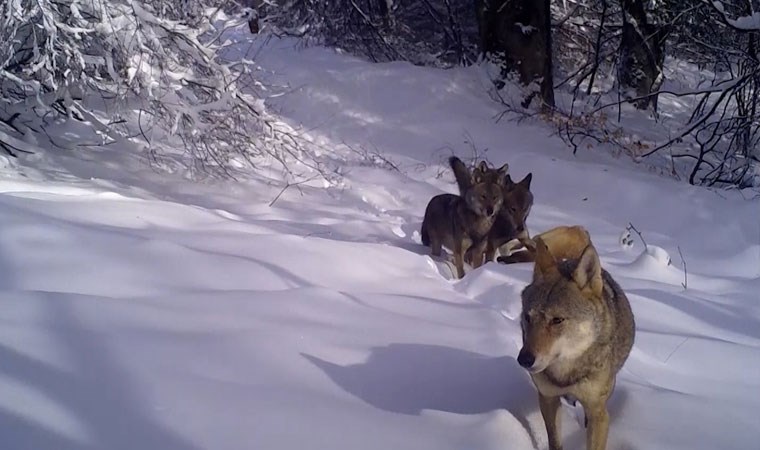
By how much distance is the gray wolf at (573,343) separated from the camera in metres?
2.83

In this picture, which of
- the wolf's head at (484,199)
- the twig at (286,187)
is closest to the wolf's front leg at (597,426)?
the wolf's head at (484,199)

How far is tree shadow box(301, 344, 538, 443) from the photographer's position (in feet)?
10.0

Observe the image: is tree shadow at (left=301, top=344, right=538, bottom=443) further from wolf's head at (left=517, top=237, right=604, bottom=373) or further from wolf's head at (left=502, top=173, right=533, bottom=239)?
wolf's head at (left=502, top=173, right=533, bottom=239)

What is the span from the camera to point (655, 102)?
47.9 feet

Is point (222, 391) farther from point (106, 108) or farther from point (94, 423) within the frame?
point (106, 108)

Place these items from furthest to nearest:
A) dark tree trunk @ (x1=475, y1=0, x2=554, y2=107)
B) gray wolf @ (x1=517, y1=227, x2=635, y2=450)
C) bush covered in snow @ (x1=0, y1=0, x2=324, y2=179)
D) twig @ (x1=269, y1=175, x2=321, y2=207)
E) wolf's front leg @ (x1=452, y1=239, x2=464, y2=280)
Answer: dark tree trunk @ (x1=475, y1=0, x2=554, y2=107) → twig @ (x1=269, y1=175, x2=321, y2=207) → wolf's front leg @ (x1=452, y1=239, x2=464, y2=280) → bush covered in snow @ (x1=0, y1=0, x2=324, y2=179) → gray wolf @ (x1=517, y1=227, x2=635, y2=450)

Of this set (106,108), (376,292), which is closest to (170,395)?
(376,292)

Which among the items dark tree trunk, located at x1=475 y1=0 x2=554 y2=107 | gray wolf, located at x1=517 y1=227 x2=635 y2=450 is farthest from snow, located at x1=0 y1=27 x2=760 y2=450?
dark tree trunk, located at x1=475 y1=0 x2=554 y2=107

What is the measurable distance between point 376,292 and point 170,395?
2404mm

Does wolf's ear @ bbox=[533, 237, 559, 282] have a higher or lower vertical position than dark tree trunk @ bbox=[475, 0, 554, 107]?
higher

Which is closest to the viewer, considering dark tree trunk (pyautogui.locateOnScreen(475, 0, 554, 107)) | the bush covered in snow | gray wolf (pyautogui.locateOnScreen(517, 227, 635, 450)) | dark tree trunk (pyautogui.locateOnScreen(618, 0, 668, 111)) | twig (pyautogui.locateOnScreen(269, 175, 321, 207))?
gray wolf (pyautogui.locateOnScreen(517, 227, 635, 450))

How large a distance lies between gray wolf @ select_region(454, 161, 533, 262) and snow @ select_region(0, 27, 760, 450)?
2.10 feet

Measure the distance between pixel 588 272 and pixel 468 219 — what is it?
3887 mm

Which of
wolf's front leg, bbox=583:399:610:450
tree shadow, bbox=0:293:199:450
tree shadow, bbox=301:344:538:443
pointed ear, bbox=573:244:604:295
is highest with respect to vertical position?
pointed ear, bbox=573:244:604:295
